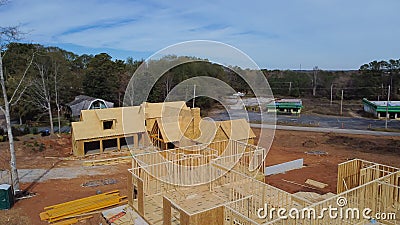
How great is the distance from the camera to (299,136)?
91.2ft

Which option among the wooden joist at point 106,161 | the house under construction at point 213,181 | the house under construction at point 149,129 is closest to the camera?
the house under construction at point 213,181

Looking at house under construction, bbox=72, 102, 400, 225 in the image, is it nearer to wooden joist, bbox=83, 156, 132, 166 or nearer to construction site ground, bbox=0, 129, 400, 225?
construction site ground, bbox=0, 129, 400, 225

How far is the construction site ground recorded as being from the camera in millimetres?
13345

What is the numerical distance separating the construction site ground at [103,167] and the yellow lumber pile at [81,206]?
44cm

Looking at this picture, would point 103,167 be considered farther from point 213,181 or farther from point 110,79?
point 110,79

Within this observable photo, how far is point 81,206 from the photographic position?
12016 millimetres

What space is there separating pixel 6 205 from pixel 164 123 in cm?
1089

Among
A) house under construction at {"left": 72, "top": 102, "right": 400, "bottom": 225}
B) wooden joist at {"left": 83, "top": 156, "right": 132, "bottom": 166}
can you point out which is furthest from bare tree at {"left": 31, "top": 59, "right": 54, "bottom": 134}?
wooden joist at {"left": 83, "top": 156, "right": 132, "bottom": 166}

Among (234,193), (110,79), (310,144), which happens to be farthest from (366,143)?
(110,79)

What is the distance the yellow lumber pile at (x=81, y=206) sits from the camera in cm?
1130

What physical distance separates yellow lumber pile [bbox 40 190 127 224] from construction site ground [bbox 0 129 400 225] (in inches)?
17.2

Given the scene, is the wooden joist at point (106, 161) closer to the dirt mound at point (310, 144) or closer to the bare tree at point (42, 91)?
the bare tree at point (42, 91)

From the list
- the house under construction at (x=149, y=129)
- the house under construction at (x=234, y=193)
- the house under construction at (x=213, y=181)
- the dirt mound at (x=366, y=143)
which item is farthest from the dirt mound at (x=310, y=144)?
the house under construction at (x=234, y=193)

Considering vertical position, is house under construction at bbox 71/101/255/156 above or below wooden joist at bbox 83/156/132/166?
above
